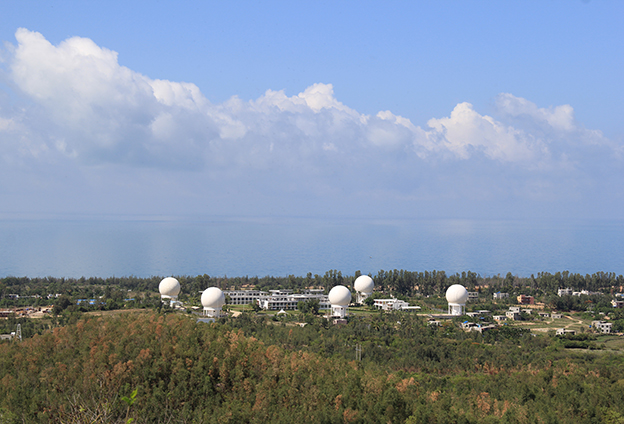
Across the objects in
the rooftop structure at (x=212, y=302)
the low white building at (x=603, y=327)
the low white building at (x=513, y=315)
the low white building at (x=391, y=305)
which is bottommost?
the low white building at (x=603, y=327)

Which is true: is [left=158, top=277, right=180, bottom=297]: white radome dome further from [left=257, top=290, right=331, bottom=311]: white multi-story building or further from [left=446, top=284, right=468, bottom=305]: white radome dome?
[left=446, top=284, right=468, bottom=305]: white radome dome

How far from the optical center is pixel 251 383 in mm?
13312

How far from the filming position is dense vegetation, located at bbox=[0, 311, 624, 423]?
1134cm

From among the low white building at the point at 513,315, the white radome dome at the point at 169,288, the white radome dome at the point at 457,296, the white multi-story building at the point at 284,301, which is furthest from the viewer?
the white multi-story building at the point at 284,301

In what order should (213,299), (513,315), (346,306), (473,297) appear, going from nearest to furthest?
(213,299)
(346,306)
(513,315)
(473,297)

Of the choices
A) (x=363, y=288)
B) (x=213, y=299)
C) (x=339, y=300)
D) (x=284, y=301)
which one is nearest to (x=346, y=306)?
(x=339, y=300)

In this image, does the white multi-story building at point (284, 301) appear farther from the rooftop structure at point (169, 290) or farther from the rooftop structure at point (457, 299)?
the rooftop structure at point (457, 299)

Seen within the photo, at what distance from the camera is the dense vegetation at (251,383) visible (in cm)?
1134

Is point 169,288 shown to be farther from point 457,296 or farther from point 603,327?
point 603,327

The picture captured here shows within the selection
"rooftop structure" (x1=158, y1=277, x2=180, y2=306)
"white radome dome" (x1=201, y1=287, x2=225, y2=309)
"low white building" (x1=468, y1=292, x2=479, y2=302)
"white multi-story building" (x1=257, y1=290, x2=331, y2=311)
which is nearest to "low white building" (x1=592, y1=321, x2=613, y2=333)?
"low white building" (x1=468, y1=292, x2=479, y2=302)

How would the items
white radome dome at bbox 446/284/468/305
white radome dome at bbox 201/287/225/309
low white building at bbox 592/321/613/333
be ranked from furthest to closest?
1. white radome dome at bbox 446/284/468/305
2. white radome dome at bbox 201/287/225/309
3. low white building at bbox 592/321/613/333

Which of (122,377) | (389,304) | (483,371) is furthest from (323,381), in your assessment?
(389,304)

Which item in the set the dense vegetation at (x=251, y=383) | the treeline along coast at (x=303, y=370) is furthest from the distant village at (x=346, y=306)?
the dense vegetation at (x=251, y=383)

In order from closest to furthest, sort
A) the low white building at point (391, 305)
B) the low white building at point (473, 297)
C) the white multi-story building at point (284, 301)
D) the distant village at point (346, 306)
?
the distant village at point (346, 306) < the low white building at point (391, 305) < the white multi-story building at point (284, 301) < the low white building at point (473, 297)
